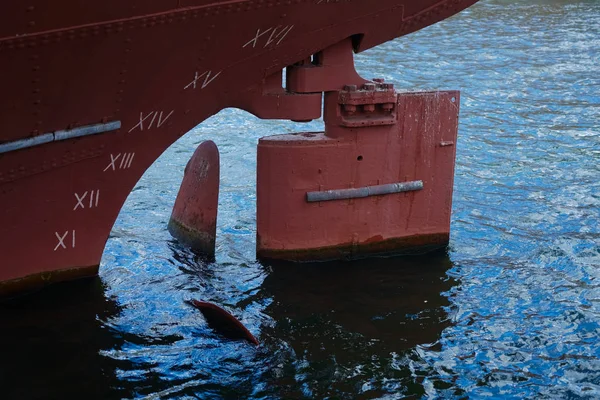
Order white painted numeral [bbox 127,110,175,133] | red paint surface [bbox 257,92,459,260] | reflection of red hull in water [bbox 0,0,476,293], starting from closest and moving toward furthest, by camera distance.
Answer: reflection of red hull in water [bbox 0,0,476,293]
white painted numeral [bbox 127,110,175,133]
red paint surface [bbox 257,92,459,260]

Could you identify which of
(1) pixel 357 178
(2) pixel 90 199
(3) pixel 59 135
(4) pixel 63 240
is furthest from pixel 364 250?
(3) pixel 59 135

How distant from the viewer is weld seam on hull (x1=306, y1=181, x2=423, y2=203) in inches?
340

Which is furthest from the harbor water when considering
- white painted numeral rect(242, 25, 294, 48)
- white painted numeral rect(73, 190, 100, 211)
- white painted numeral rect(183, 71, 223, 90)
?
white painted numeral rect(242, 25, 294, 48)

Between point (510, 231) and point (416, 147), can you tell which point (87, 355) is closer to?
point (416, 147)

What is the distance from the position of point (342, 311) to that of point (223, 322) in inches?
50.8

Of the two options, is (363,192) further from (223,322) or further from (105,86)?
(105,86)

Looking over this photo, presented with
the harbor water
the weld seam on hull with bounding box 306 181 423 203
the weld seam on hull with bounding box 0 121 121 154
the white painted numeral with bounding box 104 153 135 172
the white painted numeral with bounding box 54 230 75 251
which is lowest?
the harbor water

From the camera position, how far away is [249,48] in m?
7.88

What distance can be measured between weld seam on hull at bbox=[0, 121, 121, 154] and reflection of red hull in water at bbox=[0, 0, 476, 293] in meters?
0.01

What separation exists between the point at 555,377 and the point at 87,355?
4.20m

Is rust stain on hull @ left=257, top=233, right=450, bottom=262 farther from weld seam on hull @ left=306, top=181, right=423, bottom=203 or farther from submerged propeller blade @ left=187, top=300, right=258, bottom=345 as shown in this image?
submerged propeller blade @ left=187, top=300, right=258, bottom=345

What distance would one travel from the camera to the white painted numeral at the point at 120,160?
25.4 feet

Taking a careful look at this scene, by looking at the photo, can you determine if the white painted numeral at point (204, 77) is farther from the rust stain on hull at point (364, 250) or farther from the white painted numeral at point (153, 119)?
the rust stain on hull at point (364, 250)

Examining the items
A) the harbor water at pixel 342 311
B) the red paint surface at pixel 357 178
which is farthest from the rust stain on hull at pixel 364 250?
the harbor water at pixel 342 311
